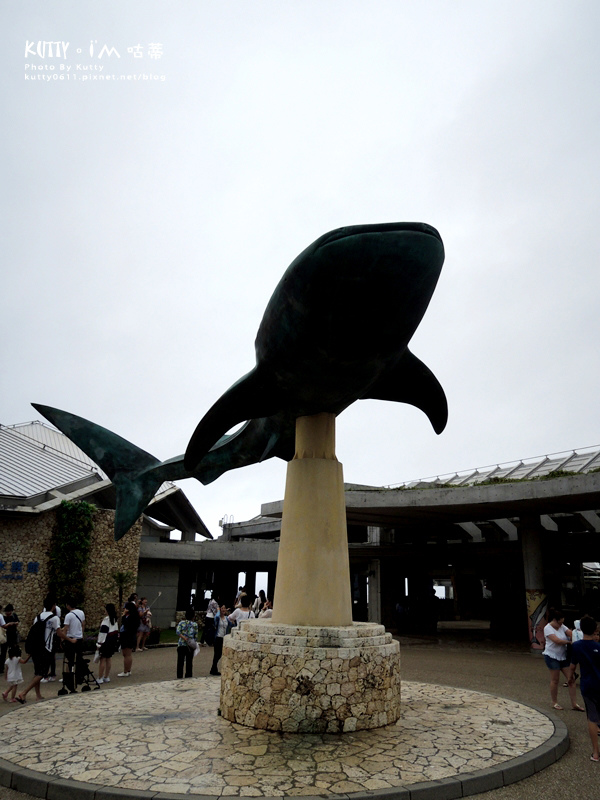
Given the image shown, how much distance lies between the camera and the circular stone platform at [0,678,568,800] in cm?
481

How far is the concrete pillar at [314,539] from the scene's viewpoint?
297 inches

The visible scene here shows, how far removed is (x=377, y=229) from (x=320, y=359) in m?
1.73

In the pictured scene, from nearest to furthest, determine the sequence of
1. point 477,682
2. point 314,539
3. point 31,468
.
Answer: point 314,539
point 477,682
point 31,468

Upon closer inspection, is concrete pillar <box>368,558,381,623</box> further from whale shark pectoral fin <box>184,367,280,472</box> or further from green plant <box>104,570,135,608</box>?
whale shark pectoral fin <box>184,367,280,472</box>

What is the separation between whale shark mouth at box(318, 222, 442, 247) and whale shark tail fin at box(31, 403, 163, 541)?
5934mm

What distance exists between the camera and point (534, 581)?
61.8 feet

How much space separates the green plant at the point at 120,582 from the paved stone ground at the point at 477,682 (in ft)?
14.6

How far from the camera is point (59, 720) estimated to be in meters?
7.23

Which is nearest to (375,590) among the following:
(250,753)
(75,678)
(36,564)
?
(36,564)

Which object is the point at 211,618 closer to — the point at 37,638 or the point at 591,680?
the point at 37,638

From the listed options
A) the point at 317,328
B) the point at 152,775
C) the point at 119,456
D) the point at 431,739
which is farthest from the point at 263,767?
the point at 119,456

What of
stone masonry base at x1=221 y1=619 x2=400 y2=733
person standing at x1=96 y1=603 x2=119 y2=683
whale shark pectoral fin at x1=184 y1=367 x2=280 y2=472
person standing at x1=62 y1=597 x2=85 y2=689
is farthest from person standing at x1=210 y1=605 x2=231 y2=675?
whale shark pectoral fin at x1=184 y1=367 x2=280 y2=472

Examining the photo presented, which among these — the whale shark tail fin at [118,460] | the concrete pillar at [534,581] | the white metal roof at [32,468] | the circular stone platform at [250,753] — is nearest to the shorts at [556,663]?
the circular stone platform at [250,753]

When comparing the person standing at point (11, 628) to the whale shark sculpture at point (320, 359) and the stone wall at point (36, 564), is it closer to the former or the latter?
the whale shark sculpture at point (320, 359)
